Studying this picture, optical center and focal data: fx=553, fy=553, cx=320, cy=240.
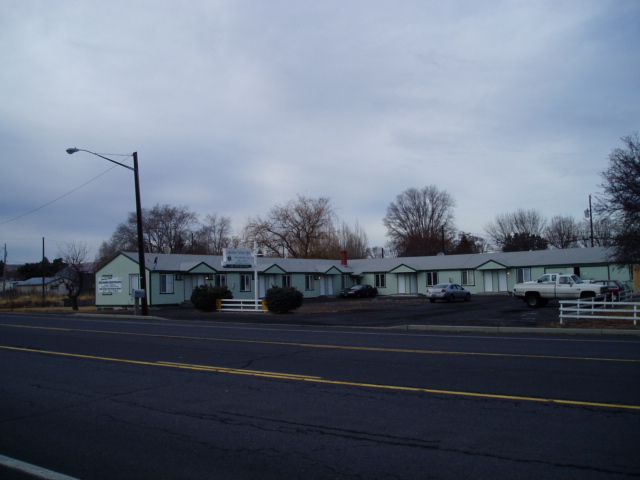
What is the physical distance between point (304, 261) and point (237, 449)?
52138mm

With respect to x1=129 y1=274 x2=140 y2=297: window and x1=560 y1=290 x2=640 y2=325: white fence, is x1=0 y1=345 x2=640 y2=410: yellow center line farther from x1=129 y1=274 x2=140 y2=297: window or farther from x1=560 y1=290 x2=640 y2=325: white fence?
x1=129 y1=274 x2=140 y2=297: window

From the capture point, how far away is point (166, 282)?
43.6 metres

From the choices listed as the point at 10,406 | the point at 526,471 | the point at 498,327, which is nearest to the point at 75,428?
the point at 10,406

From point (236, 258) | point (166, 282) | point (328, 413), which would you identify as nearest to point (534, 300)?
point (236, 258)

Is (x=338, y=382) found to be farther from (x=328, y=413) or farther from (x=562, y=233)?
(x=562, y=233)

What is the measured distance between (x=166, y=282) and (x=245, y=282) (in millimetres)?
7685

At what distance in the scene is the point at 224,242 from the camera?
85.8 m

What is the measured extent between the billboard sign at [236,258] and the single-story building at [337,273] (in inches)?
26.8

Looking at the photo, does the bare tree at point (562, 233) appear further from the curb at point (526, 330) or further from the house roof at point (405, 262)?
the curb at point (526, 330)

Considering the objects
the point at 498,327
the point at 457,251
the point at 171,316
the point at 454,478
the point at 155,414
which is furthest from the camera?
the point at 457,251

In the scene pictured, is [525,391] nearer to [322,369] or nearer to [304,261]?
[322,369]

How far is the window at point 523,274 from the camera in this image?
168 feet

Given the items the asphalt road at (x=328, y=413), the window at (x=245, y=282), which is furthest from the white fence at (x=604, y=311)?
the window at (x=245, y=282)

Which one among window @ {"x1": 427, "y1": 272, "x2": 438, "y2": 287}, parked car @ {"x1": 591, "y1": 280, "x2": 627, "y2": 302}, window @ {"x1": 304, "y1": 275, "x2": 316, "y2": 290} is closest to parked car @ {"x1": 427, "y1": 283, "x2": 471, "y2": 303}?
parked car @ {"x1": 591, "y1": 280, "x2": 627, "y2": 302}
